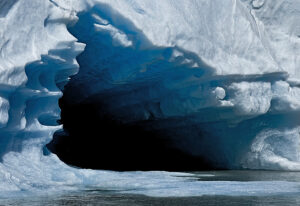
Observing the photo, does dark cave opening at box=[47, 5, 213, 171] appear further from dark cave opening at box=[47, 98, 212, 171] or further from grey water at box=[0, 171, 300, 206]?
grey water at box=[0, 171, 300, 206]

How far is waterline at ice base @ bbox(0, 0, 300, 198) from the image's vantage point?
18.3 feet

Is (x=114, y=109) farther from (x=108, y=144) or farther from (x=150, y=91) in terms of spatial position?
(x=108, y=144)

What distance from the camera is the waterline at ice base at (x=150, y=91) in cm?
559

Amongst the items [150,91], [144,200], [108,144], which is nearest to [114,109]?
[150,91]

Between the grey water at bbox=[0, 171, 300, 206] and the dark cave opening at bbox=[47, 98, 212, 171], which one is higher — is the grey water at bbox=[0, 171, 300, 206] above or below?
above

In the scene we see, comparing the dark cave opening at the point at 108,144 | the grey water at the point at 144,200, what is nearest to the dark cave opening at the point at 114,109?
the dark cave opening at the point at 108,144

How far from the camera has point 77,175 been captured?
6168 millimetres

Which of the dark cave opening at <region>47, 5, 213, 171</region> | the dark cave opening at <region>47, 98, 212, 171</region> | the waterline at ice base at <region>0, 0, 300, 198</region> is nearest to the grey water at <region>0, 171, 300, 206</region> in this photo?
the waterline at ice base at <region>0, 0, 300, 198</region>

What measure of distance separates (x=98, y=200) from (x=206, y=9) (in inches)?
176

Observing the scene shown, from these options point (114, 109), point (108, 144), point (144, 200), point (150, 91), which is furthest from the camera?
point (108, 144)

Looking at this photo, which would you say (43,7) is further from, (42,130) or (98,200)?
(98,200)

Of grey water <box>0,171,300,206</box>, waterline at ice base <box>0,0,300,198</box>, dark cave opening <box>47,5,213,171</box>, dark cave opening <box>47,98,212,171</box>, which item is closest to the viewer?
grey water <box>0,171,300,206</box>

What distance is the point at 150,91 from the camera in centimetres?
855

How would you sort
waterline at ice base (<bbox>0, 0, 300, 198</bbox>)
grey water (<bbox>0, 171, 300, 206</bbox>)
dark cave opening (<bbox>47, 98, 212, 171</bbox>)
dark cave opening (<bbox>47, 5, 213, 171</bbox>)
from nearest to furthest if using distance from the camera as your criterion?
grey water (<bbox>0, 171, 300, 206</bbox>) < waterline at ice base (<bbox>0, 0, 300, 198</bbox>) < dark cave opening (<bbox>47, 5, 213, 171</bbox>) < dark cave opening (<bbox>47, 98, 212, 171</bbox>)
